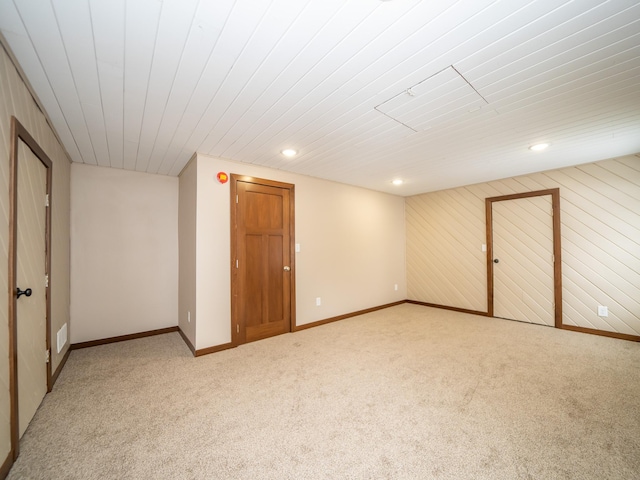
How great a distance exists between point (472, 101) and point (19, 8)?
2.78 meters

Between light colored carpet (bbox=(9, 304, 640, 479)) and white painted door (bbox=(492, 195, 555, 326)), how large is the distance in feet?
2.88

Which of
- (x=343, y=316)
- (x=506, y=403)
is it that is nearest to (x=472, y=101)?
(x=506, y=403)

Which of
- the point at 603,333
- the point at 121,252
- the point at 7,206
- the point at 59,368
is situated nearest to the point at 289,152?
the point at 7,206

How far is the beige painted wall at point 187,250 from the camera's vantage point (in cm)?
324

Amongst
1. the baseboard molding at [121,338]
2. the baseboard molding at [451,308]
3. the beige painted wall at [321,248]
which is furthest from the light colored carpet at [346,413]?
the baseboard molding at [451,308]

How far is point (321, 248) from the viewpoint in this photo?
4316 millimetres

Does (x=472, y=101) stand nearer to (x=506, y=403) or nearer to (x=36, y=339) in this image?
(x=506, y=403)

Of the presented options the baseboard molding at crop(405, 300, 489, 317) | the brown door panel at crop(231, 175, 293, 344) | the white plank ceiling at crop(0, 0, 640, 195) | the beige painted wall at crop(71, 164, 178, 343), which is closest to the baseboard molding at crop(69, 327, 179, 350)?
the beige painted wall at crop(71, 164, 178, 343)

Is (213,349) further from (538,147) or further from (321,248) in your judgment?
(538,147)

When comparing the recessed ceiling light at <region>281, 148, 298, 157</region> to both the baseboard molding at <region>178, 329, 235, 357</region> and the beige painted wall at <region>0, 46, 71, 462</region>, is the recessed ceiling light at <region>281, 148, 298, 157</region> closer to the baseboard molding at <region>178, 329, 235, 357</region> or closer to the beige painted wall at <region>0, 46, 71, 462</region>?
the beige painted wall at <region>0, 46, 71, 462</region>

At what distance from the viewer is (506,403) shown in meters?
2.09

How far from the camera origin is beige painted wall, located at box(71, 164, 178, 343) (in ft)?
11.5

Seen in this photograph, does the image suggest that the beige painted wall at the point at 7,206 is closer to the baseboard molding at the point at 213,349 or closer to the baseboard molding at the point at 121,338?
the baseboard molding at the point at 121,338

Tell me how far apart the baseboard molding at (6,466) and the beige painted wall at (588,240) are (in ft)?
18.5
